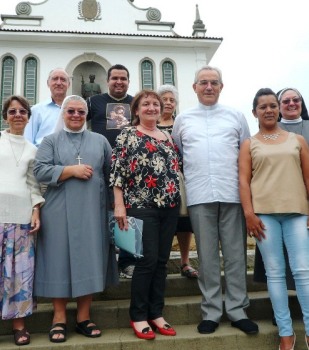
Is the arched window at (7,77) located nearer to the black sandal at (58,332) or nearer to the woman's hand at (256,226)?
the black sandal at (58,332)

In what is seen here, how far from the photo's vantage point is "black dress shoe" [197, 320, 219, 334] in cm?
314

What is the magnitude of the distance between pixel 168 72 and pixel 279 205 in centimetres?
1644

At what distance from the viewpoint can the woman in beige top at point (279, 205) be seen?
2.92m

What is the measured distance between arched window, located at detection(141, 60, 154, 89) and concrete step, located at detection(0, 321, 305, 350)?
1591 cm

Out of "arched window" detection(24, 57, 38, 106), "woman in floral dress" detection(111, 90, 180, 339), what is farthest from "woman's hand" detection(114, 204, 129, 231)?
"arched window" detection(24, 57, 38, 106)

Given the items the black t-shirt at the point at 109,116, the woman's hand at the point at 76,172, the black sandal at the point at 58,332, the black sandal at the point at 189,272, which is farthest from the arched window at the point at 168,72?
the black sandal at the point at 58,332

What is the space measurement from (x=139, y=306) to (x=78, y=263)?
596mm

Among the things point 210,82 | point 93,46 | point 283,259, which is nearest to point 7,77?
point 93,46

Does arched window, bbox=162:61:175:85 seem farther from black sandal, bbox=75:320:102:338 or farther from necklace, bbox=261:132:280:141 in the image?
black sandal, bbox=75:320:102:338

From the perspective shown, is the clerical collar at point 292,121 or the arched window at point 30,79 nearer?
the clerical collar at point 292,121

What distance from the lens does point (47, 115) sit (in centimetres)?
411

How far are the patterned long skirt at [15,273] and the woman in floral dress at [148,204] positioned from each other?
2.61 ft

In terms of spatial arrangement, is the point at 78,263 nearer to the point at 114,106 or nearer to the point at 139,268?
the point at 139,268

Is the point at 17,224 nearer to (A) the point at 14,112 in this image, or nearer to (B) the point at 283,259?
(A) the point at 14,112
